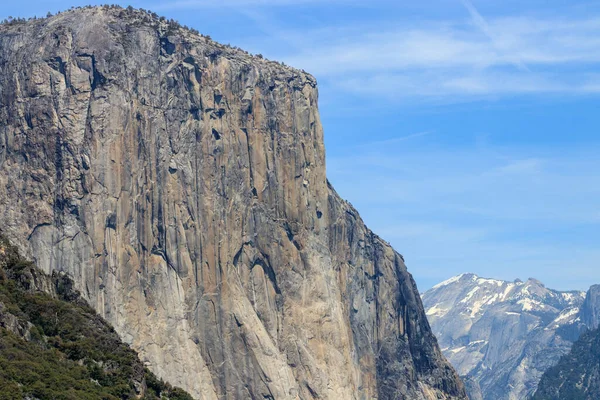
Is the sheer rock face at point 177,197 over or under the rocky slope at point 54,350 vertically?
over

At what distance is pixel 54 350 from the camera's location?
3821 inches

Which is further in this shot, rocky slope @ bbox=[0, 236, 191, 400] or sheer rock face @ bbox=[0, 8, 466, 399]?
sheer rock face @ bbox=[0, 8, 466, 399]

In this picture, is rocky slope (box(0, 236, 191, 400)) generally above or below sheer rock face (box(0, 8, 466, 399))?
below

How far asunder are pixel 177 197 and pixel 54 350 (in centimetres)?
6179

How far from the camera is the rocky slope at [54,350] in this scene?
8688 cm

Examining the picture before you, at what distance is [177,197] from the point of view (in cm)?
15788

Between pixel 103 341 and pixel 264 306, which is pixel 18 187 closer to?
pixel 264 306

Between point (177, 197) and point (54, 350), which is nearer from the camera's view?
point (54, 350)

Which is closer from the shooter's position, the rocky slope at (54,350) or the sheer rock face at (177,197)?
the rocky slope at (54,350)

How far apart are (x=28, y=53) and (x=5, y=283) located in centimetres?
6120

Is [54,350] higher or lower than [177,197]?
lower

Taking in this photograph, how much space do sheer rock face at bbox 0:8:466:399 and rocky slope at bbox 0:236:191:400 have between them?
39.0 metres

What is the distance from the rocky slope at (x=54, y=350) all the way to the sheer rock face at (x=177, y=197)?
128ft

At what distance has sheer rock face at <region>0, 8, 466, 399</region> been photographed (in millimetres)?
152375
